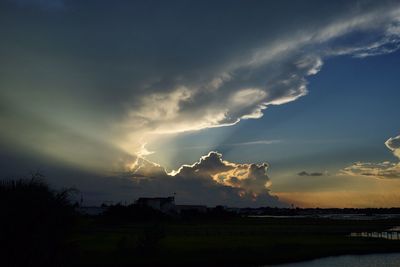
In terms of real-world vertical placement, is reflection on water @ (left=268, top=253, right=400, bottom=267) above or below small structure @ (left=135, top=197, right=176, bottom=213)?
below

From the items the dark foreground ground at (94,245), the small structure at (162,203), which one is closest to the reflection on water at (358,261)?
the dark foreground ground at (94,245)

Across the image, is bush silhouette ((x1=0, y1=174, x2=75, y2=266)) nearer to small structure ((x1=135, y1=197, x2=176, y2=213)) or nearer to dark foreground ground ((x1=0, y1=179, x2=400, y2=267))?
dark foreground ground ((x1=0, y1=179, x2=400, y2=267))

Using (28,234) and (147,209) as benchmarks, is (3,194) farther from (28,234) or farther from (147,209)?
(147,209)

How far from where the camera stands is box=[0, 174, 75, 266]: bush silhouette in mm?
26234

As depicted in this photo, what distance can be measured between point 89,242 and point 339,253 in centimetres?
3815

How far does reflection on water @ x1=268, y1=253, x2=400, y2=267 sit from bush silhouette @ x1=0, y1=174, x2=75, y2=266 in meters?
34.9

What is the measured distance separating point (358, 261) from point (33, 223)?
151 feet

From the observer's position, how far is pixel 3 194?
96.3 ft

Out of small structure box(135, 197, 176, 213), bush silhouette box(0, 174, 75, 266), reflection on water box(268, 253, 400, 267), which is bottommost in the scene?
reflection on water box(268, 253, 400, 267)

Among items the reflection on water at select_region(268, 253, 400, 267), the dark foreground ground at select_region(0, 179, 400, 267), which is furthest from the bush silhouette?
the reflection on water at select_region(268, 253, 400, 267)

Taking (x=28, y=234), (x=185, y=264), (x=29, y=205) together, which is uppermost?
(x=29, y=205)

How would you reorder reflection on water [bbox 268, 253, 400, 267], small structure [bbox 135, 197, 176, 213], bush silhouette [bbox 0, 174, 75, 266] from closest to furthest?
bush silhouette [bbox 0, 174, 75, 266]
reflection on water [bbox 268, 253, 400, 267]
small structure [bbox 135, 197, 176, 213]

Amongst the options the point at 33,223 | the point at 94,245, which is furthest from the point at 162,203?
the point at 33,223

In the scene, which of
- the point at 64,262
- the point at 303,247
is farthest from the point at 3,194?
the point at 303,247
